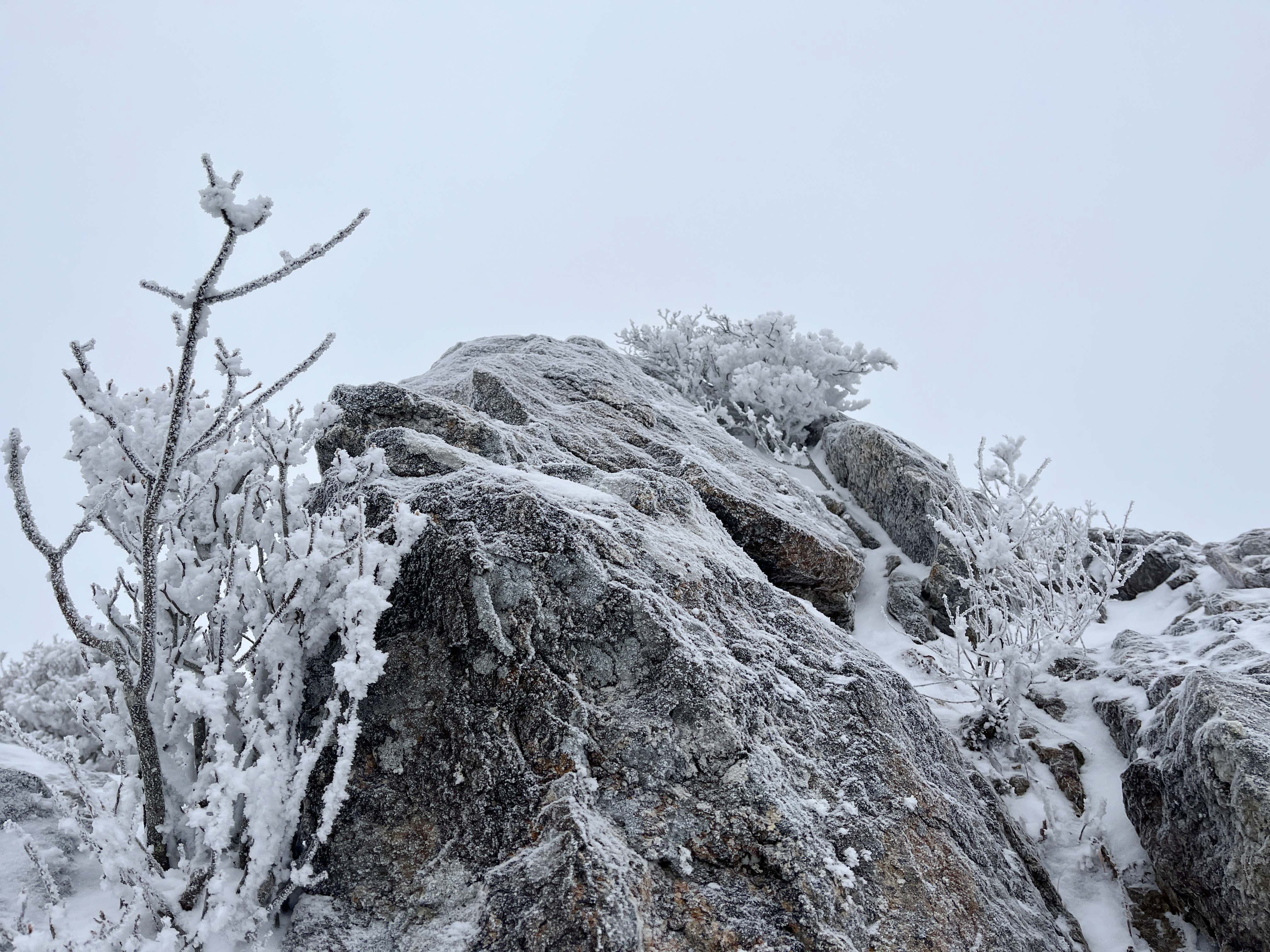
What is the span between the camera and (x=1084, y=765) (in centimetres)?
459

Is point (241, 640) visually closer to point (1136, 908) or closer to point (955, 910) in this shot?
point (955, 910)

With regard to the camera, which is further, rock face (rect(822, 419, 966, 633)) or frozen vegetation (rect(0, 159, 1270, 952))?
rock face (rect(822, 419, 966, 633))

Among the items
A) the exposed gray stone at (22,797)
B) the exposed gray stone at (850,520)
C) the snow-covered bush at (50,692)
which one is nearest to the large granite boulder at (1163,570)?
the exposed gray stone at (850,520)

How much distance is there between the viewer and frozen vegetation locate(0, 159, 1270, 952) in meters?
2.42

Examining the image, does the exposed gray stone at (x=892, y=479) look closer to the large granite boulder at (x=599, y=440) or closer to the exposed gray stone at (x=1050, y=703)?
the large granite boulder at (x=599, y=440)

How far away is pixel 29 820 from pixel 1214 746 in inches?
218

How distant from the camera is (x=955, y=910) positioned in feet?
9.63

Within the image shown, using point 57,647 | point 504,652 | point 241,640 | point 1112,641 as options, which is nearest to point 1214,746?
point 1112,641

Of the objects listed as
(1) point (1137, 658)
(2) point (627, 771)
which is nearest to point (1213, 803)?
(1) point (1137, 658)

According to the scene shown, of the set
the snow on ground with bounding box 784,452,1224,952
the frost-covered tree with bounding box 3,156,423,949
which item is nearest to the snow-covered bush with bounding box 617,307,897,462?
the snow on ground with bounding box 784,452,1224,952

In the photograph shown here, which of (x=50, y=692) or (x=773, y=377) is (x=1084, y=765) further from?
(x=50, y=692)

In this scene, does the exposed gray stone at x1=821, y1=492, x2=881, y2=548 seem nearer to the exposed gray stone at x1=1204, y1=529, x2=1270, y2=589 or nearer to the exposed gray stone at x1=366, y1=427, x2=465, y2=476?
the exposed gray stone at x1=1204, y1=529, x2=1270, y2=589

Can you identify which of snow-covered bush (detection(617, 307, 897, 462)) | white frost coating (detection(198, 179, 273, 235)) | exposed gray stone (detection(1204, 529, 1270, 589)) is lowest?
white frost coating (detection(198, 179, 273, 235))

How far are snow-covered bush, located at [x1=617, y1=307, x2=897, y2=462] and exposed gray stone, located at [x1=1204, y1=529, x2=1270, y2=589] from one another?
4749 millimetres
